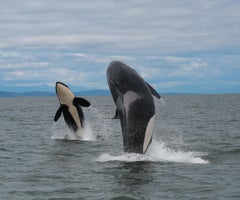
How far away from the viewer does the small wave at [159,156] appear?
17.8 meters

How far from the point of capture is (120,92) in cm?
1709

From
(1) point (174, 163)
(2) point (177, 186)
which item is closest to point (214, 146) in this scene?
(1) point (174, 163)

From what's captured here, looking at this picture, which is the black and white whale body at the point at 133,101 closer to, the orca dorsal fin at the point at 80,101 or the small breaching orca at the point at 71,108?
the orca dorsal fin at the point at 80,101

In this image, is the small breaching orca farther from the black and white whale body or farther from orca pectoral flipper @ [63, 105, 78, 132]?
the black and white whale body

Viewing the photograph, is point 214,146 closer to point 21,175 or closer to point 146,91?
point 146,91

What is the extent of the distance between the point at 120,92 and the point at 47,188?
165 inches

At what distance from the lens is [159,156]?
63.1 feet

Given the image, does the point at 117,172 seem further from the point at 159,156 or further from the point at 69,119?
the point at 69,119

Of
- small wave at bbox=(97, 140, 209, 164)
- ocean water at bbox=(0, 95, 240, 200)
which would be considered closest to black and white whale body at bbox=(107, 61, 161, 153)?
small wave at bbox=(97, 140, 209, 164)

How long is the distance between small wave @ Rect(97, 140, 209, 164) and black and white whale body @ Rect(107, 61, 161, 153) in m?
0.81

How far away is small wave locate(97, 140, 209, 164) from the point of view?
17828mm

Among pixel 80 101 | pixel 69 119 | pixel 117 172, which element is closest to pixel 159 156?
Answer: pixel 117 172

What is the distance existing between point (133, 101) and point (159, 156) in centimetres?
323

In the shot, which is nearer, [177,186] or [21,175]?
[177,186]
